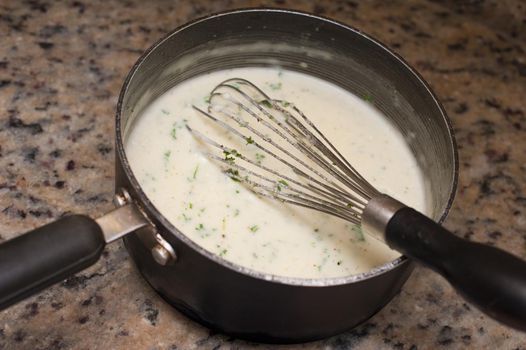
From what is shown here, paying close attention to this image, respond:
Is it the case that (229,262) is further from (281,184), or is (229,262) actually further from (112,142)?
(112,142)

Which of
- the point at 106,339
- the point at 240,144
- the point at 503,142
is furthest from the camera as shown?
the point at 503,142

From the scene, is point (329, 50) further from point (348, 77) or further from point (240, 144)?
point (240, 144)

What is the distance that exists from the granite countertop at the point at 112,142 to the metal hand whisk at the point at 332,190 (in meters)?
0.14

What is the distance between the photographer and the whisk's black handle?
1.88 feet

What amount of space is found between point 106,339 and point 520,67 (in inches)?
27.1

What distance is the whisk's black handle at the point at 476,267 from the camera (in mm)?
572

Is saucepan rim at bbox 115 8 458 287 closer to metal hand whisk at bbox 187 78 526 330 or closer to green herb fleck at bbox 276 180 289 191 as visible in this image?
metal hand whisk at bbox 187 78 526 330

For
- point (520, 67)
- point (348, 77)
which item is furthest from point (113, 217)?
point (520, 67)

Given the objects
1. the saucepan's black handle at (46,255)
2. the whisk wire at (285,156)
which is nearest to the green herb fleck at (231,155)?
the whisk wire at (285,156)

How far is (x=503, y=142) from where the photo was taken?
98cm

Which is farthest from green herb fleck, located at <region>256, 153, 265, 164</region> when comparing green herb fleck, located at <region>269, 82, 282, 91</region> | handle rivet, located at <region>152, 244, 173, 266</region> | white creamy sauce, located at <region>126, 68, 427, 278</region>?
handle rivet, located at <region>152, 244, 173, 266</region>

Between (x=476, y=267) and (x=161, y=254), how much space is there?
0.85ft

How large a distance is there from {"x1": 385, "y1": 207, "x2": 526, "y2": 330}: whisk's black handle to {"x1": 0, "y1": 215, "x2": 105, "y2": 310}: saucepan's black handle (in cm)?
26

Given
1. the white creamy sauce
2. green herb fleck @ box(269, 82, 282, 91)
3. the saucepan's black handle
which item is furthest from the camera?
green herb fleck @ box(269, 82, 282, 91)
